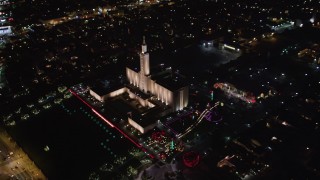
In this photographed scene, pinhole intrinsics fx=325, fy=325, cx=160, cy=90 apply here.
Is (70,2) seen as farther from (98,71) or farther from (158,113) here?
(158,113)

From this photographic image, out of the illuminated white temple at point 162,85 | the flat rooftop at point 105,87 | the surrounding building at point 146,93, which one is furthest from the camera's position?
the flat rooftop at point 105,87

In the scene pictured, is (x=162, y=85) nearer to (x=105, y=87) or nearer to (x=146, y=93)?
(x=146, y=93)

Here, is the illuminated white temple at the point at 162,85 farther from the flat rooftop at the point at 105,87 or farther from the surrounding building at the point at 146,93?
the flat rooftop at the point at 105,87

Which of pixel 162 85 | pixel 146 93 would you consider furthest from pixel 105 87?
pixel 162 85

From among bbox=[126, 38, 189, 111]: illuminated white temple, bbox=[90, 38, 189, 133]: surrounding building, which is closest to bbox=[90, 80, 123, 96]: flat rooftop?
bbox=[90, 38, 189, 133]: surrounding building

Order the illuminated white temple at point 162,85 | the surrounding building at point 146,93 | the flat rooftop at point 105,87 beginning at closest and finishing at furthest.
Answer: the surrounding building at point 146,93
the illuminated white temple at point 162,85
the flat rooftop at point 105,87

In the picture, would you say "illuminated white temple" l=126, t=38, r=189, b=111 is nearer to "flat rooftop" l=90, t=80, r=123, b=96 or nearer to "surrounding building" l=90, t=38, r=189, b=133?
"surrounding building" l=90, t=38, r=189, b=133

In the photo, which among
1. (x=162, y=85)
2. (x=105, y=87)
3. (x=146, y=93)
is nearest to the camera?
(x=162, y=85)

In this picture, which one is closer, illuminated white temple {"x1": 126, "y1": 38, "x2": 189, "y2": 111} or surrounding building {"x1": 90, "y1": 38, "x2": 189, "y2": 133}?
surrounding building {"x1": 90, "y1": 38, "x2": 189, "y2": 133}

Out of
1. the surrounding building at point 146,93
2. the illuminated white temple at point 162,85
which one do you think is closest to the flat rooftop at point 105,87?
the surrounding building at point 146,93

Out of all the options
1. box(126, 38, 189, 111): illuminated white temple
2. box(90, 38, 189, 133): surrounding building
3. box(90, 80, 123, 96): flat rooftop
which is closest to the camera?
box(90, 38, 189, 133): surrounding building

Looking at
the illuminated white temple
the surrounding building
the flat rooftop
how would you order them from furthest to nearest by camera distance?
the flat rooftop, the illuminated white temple, the surrounding building

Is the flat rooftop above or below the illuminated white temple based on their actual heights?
below
